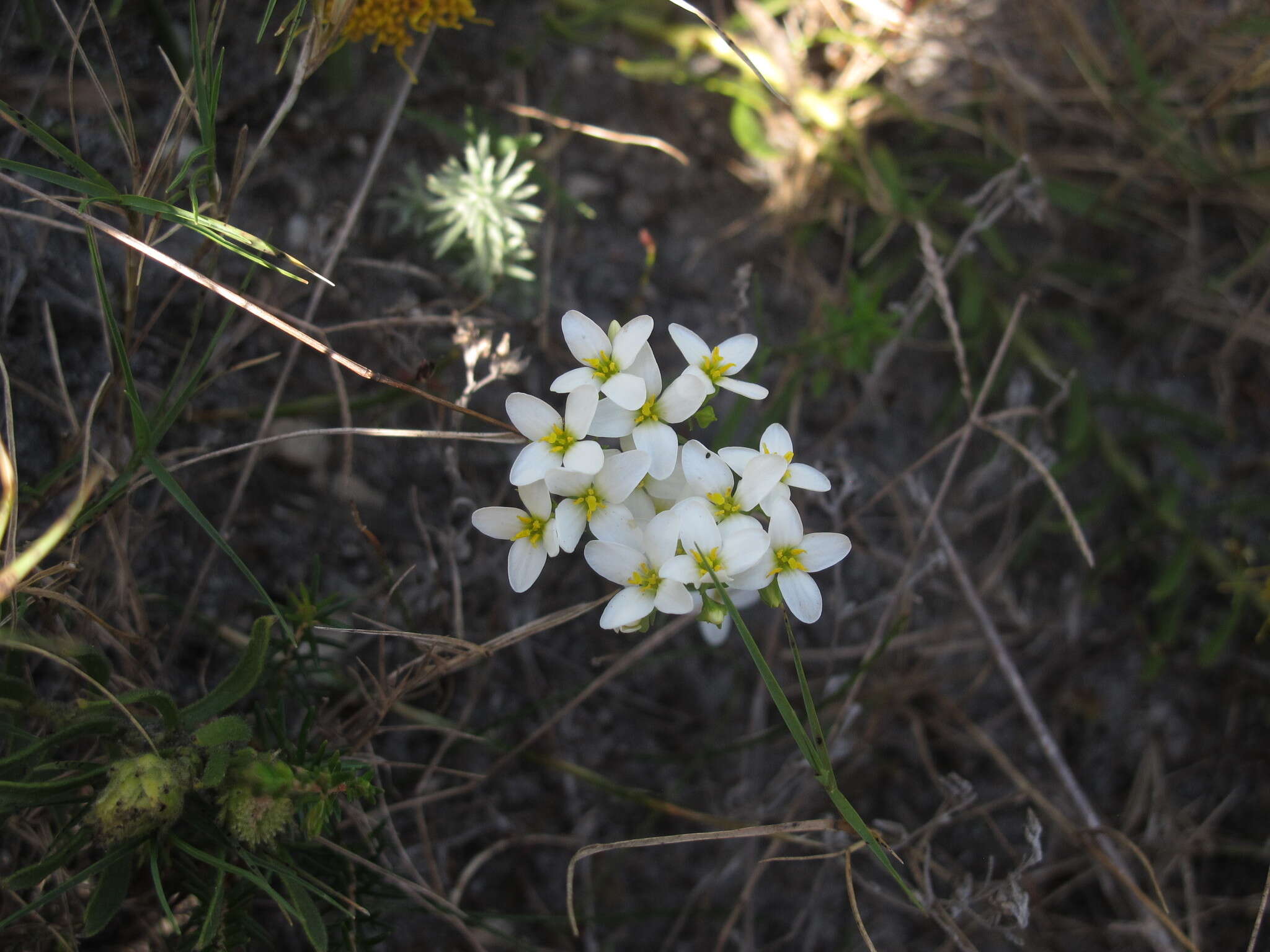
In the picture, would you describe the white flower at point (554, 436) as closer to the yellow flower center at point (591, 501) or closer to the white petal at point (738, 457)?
the yellow flower center at point (591, 501)

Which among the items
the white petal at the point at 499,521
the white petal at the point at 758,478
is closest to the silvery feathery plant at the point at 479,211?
the white petal at the point at 499,521

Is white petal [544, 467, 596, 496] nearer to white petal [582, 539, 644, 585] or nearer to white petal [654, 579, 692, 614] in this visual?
white petal [582, 539, 644, 585]

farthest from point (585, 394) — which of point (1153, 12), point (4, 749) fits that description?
point (1153, 12)

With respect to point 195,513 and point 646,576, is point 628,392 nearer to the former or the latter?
point 646,576

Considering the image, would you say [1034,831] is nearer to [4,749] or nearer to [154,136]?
[4,749]

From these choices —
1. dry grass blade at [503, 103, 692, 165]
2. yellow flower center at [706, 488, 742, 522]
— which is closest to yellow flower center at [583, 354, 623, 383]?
yellow flower center at [706, 488, 742, 522]

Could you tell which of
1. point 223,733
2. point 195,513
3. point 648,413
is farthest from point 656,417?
point 223,733

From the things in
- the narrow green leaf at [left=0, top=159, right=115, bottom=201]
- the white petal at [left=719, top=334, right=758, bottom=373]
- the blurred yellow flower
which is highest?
the blurred yellow flower
